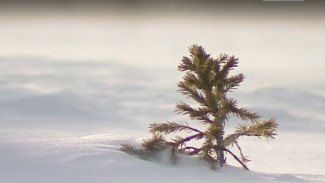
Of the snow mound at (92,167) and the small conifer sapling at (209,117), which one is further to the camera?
the small conifer sapling at (209,117)

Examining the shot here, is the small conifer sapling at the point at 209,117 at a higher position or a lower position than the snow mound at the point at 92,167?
higher

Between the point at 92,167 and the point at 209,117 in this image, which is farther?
the point at 209,117

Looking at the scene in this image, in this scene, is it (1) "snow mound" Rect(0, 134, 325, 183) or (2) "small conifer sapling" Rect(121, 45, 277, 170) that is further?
(2) "small conifer sapling" Rect(121, 45, 277, 170)

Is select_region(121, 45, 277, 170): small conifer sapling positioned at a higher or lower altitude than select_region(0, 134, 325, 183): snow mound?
higher

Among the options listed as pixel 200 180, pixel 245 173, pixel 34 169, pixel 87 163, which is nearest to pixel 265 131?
pixel 245 173

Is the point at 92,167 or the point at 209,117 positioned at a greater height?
the point at 209,117
